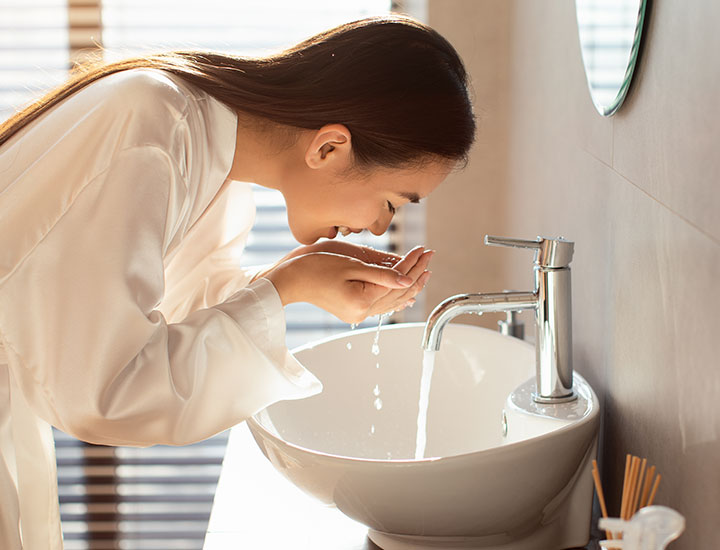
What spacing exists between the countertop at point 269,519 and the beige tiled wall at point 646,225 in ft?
0.66

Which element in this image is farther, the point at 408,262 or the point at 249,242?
the point at 249,242

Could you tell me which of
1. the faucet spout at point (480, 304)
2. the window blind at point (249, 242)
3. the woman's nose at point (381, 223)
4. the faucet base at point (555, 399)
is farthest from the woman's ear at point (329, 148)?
the window blind at point (249, 242)

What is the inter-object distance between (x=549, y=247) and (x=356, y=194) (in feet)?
0.84

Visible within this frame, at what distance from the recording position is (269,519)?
36.5 inches

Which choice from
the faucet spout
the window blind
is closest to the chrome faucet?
the faucet spout

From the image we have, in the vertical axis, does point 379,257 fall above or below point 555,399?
Result: above

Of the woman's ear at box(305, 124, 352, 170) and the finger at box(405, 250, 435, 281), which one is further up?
the woman's ear at box(305, 124, 352, 170)

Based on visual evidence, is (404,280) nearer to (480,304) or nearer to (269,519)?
(480,304)

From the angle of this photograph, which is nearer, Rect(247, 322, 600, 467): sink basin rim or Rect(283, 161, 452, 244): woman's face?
Rect(247, 322, 600, 467): sink basin rim

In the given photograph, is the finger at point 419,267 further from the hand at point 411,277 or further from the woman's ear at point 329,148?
the woman's ear at point 329,148

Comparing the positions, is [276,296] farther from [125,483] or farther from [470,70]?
[125,483]

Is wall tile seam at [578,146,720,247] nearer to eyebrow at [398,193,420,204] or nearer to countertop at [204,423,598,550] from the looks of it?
eyebrow at [398,193,420,204]

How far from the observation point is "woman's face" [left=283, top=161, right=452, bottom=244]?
95 centimetres

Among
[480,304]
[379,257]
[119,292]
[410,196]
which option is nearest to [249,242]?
[379,257]
